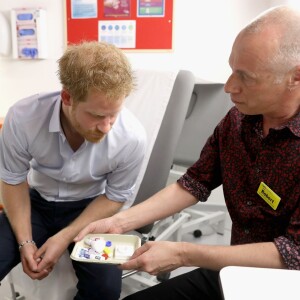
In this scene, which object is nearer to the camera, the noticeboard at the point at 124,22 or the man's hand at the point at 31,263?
the man's hand at the point at 31,263

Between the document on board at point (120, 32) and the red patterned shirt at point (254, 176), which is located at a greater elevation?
the document on board at point (120, 32)

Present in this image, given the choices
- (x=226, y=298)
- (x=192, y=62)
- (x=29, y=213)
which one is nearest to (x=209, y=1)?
(x=192, y=62)

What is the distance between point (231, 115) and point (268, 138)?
0.18 meters

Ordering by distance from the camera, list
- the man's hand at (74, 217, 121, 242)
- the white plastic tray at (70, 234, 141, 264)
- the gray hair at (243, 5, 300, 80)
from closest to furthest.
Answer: the gray hair at (243, 5, 300, 80) < the white plastic tray at (70, 234, 141, 264) < the man's hand at (74, 217, 121, 242)

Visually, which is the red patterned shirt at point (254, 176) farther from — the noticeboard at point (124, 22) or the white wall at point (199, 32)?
the noticeboard at point (124, 22)

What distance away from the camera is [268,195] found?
2.77ft

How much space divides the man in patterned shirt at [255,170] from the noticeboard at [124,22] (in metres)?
1.34

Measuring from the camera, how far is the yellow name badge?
825mm

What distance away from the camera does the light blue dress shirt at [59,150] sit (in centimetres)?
107

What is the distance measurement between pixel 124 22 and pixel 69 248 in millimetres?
1611

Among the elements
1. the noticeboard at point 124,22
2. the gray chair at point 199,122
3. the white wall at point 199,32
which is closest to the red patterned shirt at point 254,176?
the gray chair at point 199,122

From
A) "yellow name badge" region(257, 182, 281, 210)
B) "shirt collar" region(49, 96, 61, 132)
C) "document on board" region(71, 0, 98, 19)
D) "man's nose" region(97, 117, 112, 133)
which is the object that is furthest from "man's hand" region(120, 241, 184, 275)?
"document on board" region(71, 0, 98, 19)

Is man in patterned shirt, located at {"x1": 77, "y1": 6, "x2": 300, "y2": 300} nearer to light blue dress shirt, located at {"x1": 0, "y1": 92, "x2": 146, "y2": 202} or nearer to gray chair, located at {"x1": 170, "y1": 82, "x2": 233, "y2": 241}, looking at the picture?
light blue dress shirt, located at {"x1": 0, "y1": 92, "x2": 146, "y2": 202}

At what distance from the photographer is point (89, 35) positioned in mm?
2273
